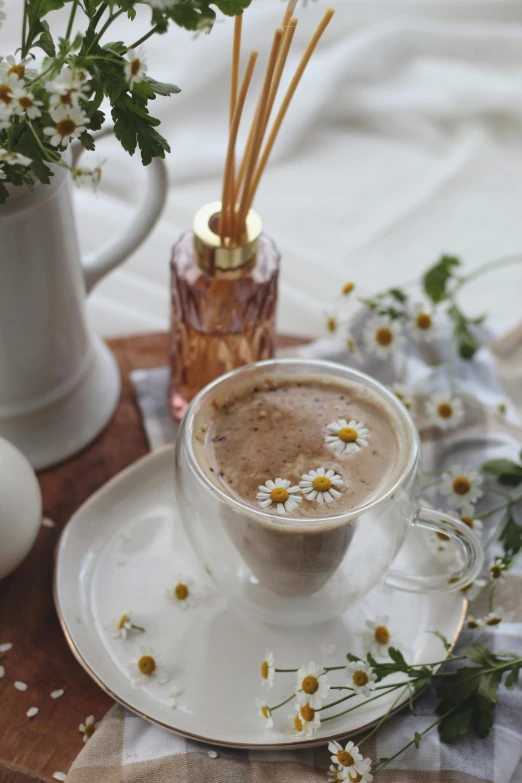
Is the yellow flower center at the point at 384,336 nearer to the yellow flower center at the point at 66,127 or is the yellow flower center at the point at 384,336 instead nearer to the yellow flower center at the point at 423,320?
the yellow flower center at the point at 423,320

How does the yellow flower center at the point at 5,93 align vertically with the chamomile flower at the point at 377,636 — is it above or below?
above

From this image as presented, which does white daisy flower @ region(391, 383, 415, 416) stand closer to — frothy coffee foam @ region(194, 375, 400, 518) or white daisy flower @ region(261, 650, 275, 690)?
frothy coffee foam @ region(194, 375, 400, 518)

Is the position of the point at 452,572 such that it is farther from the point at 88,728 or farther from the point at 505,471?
the point at 88,728

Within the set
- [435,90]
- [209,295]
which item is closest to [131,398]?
[209,295]

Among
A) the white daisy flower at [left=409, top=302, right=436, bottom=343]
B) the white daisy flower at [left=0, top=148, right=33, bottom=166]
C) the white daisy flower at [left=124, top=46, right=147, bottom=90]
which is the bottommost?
the white daisy flower at [left=409, top=302, right=436, bottom=343]

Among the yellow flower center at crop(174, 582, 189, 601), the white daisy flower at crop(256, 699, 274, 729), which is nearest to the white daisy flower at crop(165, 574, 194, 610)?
the yellow flower center at crop(174, 582, 189, 601)

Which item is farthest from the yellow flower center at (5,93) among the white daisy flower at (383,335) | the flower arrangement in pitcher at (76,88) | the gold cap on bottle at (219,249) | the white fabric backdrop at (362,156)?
the white fabric backdrop at (362,156)

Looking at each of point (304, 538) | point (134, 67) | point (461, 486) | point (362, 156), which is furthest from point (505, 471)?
point (362, 156)
